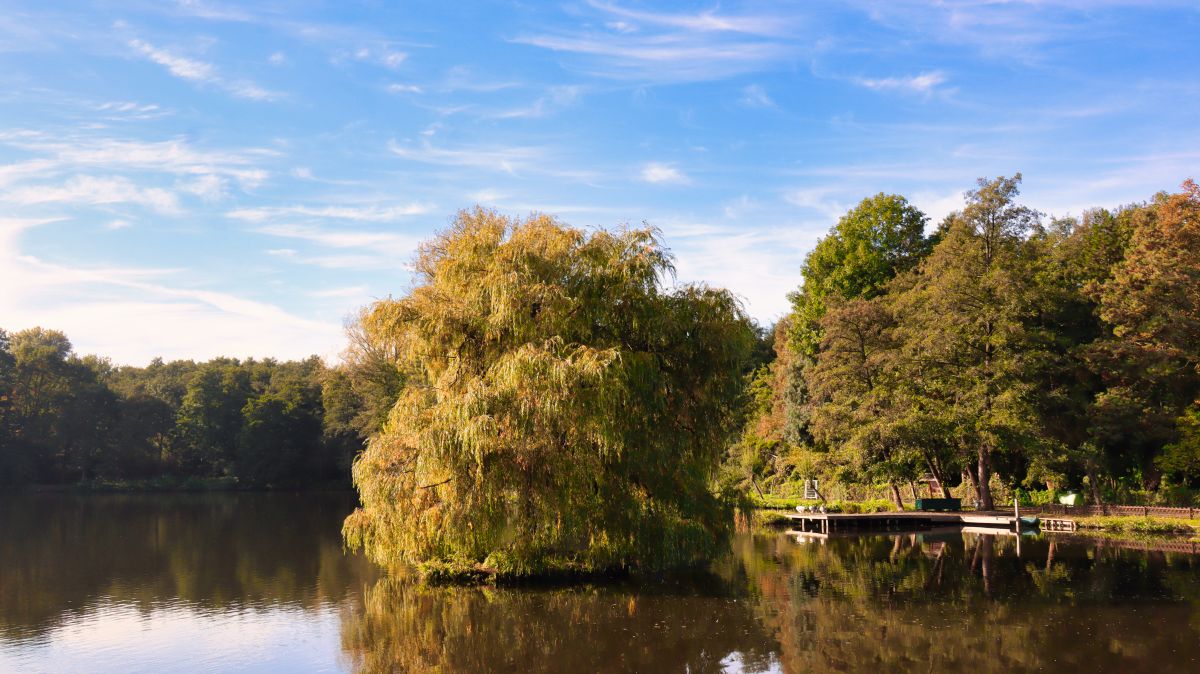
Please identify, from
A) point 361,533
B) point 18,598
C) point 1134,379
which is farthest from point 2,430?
point 1134,379

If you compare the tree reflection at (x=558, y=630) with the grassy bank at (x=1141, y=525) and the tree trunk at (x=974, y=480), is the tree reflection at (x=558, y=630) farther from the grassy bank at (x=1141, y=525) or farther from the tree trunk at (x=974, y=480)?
the tree trunk at (x=974, y=480)

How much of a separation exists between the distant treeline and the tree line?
42034mm

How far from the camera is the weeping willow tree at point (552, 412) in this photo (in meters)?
20.4

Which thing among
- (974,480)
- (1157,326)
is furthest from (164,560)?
(1157,326)

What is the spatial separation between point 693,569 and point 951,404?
2040cm

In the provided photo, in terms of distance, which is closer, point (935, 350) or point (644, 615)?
point (644, 615)

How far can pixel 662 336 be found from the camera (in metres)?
22.9

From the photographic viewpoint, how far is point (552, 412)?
65.2 feet

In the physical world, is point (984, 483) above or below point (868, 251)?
below

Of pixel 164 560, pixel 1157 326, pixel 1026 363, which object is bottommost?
pixel 164 560

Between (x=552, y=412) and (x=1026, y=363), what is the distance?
24631 mm

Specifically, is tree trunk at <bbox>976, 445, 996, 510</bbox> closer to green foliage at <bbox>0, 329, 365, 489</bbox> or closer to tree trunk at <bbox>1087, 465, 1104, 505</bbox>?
tree trunk at <bbox>1087, 465, 1104, 505</bbox>

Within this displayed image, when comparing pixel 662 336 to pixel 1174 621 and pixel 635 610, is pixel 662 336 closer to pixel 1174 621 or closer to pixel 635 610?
pixel 635 610

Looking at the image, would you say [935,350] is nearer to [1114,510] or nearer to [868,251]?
[1114,510]
